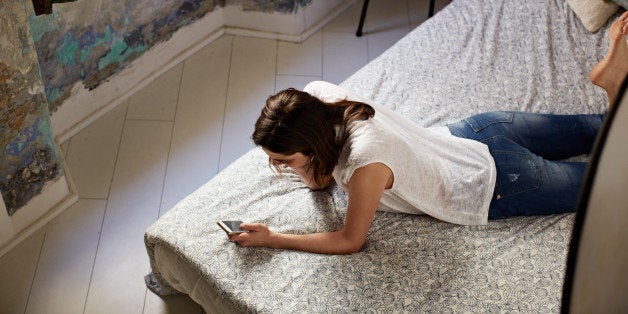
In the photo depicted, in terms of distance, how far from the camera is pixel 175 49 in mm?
2777

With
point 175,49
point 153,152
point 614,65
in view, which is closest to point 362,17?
point 175,49

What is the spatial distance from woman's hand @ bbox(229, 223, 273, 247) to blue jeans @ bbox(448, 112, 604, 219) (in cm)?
61

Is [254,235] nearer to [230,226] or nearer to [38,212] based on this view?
[230,226]

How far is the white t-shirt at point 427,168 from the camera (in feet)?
5.05

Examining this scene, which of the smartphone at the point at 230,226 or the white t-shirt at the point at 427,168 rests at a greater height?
the white t-shirt at the point at 427,168

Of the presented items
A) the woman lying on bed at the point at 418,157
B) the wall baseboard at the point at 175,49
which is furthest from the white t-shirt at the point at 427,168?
the wall baseboard at the point at 175,49

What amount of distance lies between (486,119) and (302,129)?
0.64m

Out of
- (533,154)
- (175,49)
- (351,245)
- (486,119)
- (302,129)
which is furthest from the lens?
(175,49)

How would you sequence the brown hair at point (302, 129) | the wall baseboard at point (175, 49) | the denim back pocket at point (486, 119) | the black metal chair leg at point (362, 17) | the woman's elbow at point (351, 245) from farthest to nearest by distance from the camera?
the black metal chair leg at point (362, 17) → the wall baseboard at point (175, 49) → the denim back pocket at point (486, 119) → the woman's elbow at point (351, 245) → the brown hair at point (302, 129)

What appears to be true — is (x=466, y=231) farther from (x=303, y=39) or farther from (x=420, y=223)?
(x=303, y=39)

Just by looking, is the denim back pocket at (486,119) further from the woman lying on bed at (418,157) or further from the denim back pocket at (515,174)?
the denim back pocket at (515,174)

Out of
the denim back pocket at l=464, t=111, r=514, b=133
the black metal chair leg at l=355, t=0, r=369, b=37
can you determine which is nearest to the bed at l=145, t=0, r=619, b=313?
the denim back pocket at l=464, t=111, r=514, b=133

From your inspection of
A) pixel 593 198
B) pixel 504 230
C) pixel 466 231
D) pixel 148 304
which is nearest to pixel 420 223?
pixel 466 231

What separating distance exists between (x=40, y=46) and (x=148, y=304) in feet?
3.12
